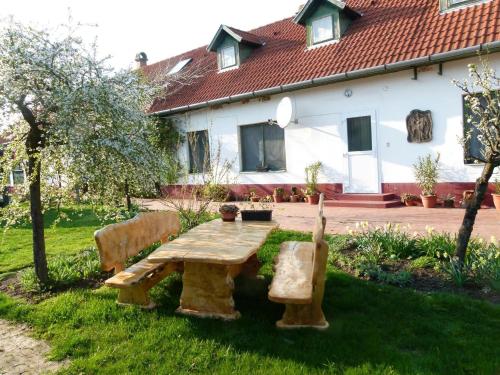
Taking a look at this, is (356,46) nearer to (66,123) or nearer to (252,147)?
(252,147)

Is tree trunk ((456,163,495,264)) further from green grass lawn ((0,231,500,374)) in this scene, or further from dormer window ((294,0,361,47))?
dormer window ((294,0,361,47))

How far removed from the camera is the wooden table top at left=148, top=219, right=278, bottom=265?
3389 millimetres

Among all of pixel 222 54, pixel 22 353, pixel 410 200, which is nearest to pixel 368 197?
pixel 410 200

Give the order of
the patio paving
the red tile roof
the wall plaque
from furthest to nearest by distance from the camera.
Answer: the wall plaque, the red tile roof, the patio paving

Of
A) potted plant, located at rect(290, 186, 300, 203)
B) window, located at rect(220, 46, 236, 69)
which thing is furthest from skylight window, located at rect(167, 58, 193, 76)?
potted plant, located at rect(290, 186, 300, 203)

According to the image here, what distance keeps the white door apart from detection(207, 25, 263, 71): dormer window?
531 cm

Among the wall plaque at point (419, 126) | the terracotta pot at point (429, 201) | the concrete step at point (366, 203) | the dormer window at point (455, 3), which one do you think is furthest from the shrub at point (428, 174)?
the dormer window at point (455, 3)

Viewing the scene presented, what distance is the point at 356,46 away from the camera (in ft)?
34.7

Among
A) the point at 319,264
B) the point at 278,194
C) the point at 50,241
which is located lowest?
the point at 50,241

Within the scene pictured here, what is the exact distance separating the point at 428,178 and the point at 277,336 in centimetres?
696

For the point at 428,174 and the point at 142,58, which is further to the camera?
the point at 142,58

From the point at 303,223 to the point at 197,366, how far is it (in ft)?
17.1

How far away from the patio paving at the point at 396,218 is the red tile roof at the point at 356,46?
3.38m

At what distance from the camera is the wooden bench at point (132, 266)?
3841mm
